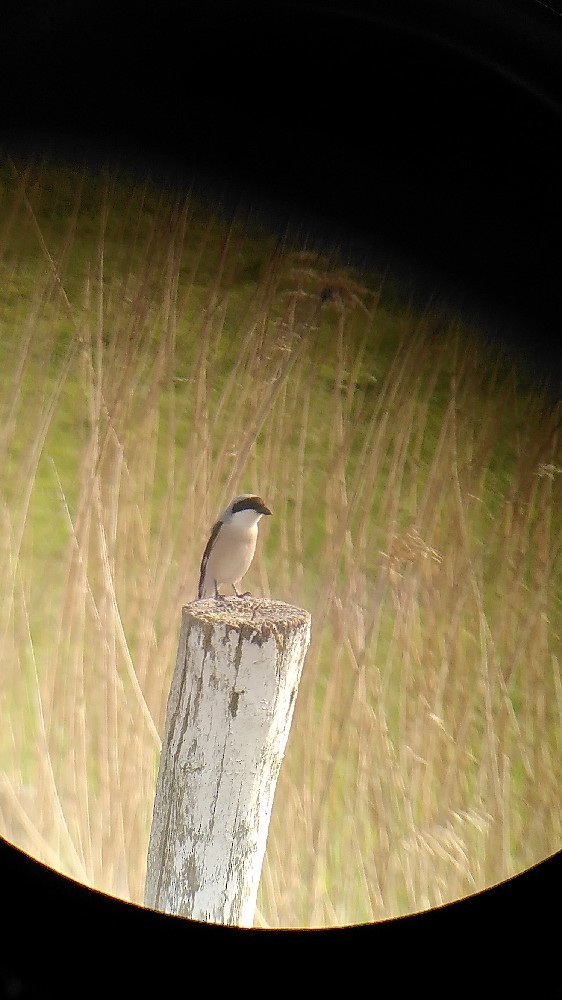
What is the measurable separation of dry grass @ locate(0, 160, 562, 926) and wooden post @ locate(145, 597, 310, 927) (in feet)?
0.95

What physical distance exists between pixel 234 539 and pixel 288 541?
0.50 ft

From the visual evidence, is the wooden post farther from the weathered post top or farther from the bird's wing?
the bird's wing

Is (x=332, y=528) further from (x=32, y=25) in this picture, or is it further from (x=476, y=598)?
(x=32, y=25)

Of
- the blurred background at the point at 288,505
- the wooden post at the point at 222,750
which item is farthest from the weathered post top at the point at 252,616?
the blurred background at the point at 288,505

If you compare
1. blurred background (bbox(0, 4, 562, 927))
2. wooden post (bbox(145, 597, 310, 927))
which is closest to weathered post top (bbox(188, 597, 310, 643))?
wooden post (bbox(145, 597, 310, 927))

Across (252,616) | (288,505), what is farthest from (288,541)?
(252,616)

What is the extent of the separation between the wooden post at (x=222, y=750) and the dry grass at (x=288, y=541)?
29 cm

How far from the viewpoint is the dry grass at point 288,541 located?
1092 millimetres

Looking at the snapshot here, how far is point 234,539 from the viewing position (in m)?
1.05

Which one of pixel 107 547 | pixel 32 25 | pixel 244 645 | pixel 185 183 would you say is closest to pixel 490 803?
pixel 244 645

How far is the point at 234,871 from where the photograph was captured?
0.82 m

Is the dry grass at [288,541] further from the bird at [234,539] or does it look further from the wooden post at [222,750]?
the wooden post at [222,750]

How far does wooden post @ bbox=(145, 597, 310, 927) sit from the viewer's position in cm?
77

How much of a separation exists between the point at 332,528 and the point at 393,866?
0.47 m
